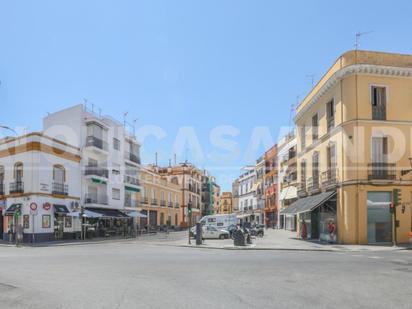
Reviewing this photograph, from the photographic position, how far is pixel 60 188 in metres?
40.0

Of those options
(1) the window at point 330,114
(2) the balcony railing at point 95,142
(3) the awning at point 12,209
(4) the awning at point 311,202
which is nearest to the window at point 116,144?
(2) the balcony railing at point 95,142

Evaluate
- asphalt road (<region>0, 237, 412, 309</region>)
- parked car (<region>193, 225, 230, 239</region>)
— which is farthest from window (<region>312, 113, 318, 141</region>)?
asphalt road (<region>0, 237, 412, 309</region>)

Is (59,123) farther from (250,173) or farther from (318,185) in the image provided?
(250,173)

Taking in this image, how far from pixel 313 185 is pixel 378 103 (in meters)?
8.75

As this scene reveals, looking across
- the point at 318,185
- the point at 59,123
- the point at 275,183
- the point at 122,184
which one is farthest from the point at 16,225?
the point at 275,183

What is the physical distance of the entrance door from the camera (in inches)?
1133

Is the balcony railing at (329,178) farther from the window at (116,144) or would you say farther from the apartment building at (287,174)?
the window at (116,144)

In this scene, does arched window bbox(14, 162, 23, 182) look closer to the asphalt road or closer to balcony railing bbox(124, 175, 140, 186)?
balcony railing bbox(124, 175, 140, 186)

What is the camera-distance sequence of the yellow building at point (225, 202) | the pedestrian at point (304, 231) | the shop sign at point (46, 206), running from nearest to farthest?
1. the pedestrian at point (304, 231)
2. the shop sign at point (46, 206)
3. the yellow building at point (225, 202)

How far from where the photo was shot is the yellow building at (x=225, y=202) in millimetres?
141275

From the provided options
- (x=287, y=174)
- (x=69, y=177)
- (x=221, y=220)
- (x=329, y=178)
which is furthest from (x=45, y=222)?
(x=287, y=174)

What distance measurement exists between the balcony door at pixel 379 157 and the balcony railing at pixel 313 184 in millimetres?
5619

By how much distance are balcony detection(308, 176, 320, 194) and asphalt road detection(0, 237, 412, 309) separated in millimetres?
17122

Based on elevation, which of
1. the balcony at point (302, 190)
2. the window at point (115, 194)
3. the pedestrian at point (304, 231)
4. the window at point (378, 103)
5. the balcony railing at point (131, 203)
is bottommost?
the pedestrian at point (304, 231)
